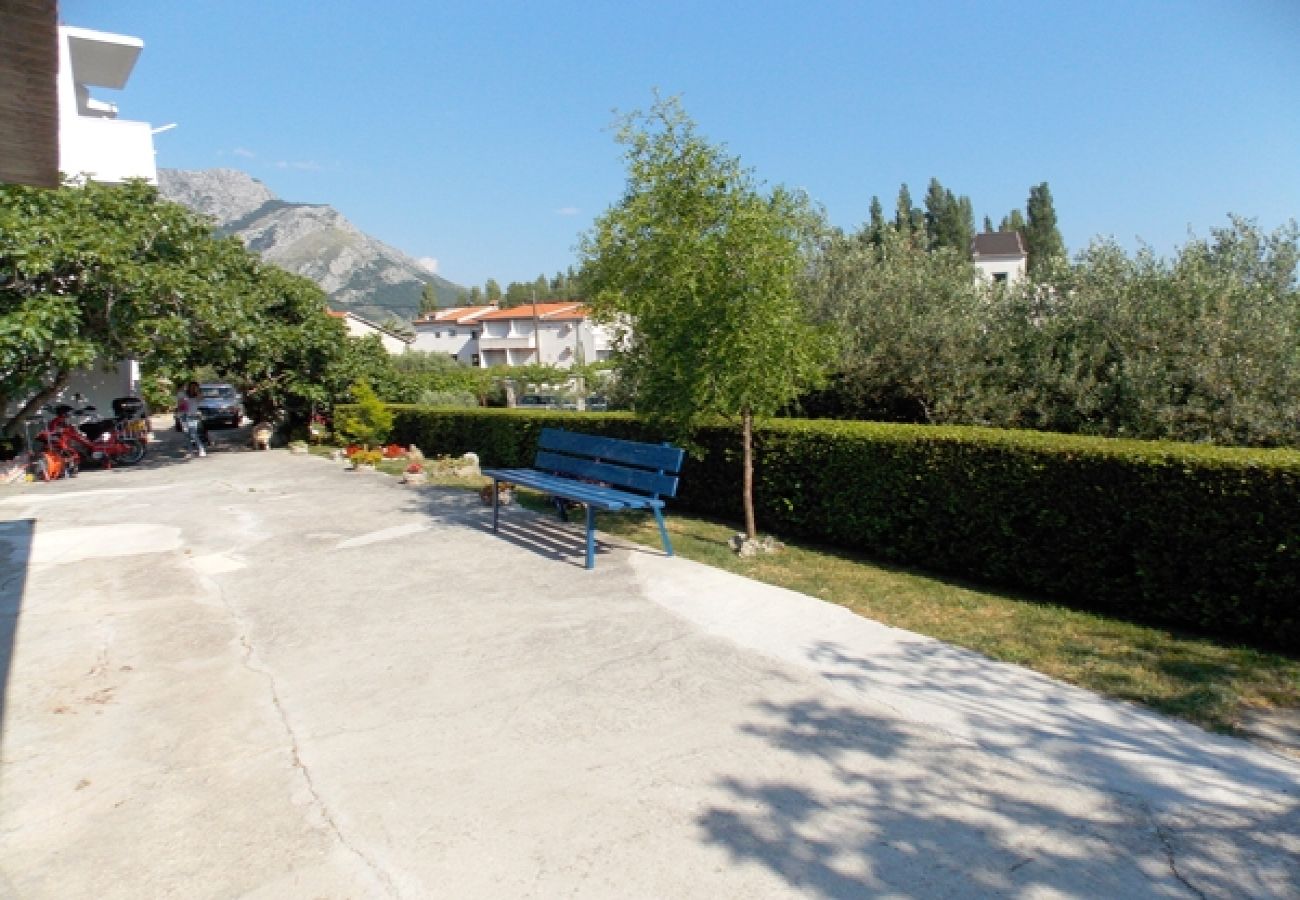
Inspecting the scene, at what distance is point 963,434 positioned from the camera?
6.50m

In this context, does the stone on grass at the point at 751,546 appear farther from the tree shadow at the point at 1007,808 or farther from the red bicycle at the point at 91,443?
the red bicycle at the point at 91,443

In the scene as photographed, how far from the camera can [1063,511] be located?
18.8ft

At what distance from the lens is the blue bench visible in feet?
21.9

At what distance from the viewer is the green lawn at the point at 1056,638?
13.5ft

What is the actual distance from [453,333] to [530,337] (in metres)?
16.7

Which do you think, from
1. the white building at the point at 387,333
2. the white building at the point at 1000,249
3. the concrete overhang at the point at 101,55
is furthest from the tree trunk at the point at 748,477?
the white building at the point at 387,333

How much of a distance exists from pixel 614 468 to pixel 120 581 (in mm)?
4521

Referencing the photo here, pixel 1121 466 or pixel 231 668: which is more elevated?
pixel 1121 466

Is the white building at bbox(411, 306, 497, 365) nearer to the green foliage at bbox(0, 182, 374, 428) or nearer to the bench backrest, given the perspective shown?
the green foliage at bbox(0, 182, 374, 428)

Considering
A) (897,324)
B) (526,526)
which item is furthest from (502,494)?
(897,324)

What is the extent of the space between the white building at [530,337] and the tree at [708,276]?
6370cm

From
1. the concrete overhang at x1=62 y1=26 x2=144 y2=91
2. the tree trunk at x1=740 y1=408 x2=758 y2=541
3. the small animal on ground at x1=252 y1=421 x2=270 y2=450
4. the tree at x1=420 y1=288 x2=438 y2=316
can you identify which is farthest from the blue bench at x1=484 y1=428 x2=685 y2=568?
the tree at x1=420 y1=288 x2=438 y2=316

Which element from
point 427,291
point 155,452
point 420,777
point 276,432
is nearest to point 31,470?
point 155,452

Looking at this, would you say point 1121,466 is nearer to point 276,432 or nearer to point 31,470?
point 31,470
